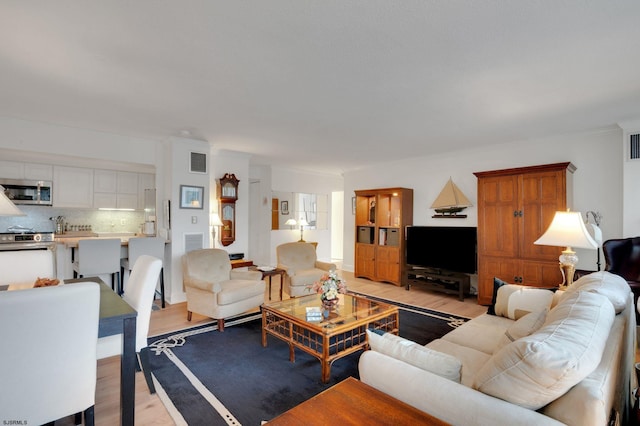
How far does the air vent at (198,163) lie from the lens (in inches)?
187

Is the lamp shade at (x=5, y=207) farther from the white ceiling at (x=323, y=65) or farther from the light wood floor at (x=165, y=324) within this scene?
the light wood floor at (x=165, y=324)

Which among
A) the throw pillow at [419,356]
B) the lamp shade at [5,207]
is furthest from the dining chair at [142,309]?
the throw pillow at [419,356]

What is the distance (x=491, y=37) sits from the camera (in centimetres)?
202

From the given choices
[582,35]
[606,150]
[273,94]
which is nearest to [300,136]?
[273,94]

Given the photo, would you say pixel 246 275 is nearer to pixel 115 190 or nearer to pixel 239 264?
pixel 239 264

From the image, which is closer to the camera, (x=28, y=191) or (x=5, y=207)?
(x=5, y=207)

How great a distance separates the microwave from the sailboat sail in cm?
648

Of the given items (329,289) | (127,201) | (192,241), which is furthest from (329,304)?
(127,201)

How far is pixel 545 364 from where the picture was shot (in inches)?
40.0

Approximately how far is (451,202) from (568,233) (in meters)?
2.62

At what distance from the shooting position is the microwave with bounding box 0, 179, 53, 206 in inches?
194

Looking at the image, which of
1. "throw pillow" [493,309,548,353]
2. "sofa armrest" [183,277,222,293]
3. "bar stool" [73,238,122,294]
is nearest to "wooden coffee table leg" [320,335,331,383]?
"throw pillow" [493,309,548,353]

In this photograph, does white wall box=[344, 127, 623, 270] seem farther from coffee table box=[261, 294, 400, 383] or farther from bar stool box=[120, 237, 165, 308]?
bar stool box=[120, 237, 165, 308]

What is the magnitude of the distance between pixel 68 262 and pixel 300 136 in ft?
12.1
